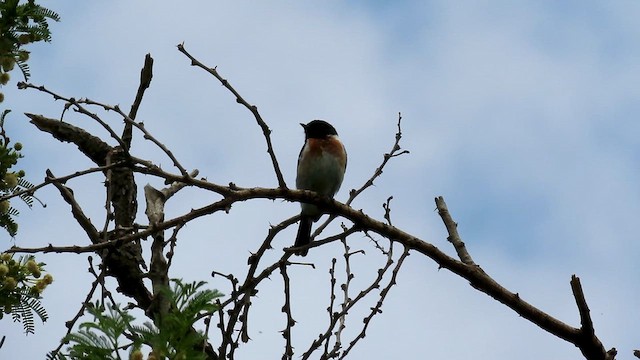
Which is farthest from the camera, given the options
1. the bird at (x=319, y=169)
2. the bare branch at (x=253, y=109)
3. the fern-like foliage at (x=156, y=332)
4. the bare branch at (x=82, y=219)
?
the bird at (x=319, y=169)

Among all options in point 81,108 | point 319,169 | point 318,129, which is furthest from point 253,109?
point 318,129

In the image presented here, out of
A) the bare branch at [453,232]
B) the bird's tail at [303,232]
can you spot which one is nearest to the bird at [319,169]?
the bird's tail at [303,232]

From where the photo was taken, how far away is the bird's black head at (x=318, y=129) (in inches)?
327

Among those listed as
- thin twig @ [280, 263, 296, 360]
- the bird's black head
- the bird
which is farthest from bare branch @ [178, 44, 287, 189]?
the bird's black head

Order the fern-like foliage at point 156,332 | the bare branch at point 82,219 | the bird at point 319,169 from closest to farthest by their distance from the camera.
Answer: the fern-like foliage at point 156,332, the bare branch at point 82,219, the bird at point 319,169

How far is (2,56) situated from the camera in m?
5.17

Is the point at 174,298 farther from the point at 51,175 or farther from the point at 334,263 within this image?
the point at 334,263

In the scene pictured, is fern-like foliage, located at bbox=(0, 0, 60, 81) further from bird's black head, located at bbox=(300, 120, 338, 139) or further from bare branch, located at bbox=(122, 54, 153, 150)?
bird's black head, located at bbox=(300, 120, 338, 139)

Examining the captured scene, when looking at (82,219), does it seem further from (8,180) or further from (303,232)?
(303,232)

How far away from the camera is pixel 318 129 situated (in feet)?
27.5

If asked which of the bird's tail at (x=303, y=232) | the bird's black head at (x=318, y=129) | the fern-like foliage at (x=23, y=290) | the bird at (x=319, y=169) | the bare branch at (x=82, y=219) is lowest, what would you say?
the fern-like foliage at (x=23, y=290)

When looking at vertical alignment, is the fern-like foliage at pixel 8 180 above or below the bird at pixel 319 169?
below

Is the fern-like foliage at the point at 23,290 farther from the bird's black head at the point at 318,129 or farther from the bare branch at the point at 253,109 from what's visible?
the bird's black head at the point at 318,129

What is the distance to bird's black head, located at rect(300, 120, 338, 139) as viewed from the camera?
8.30 m
